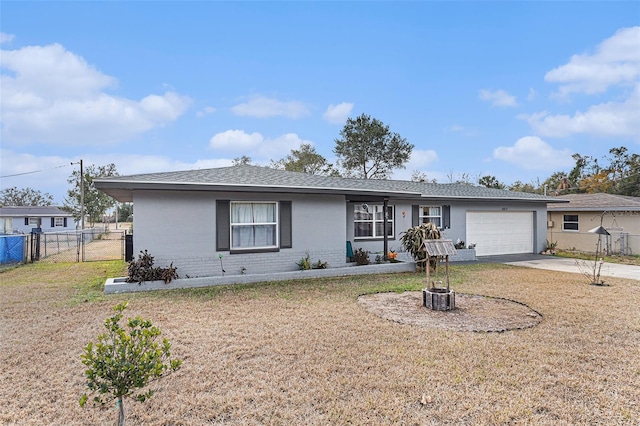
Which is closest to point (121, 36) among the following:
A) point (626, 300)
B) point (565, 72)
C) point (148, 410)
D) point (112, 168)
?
point (148, 410)

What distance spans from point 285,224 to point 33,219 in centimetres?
3888

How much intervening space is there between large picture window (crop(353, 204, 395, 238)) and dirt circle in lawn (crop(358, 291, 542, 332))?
5493 mm

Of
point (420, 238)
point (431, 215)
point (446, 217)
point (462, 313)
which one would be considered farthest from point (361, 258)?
point (446, 217)

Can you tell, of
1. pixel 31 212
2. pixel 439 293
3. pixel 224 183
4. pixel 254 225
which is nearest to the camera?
pixel 439 293

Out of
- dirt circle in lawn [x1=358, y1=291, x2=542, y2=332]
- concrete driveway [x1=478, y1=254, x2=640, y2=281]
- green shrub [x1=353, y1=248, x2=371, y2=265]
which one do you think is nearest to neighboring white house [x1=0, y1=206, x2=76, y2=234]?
green shrub [x1=353, y1=248, x2=371, y2=265]

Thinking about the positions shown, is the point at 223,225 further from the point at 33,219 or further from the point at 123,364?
the point at 33,219

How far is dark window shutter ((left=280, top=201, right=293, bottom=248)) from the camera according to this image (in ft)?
33.2

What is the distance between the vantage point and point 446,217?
588 inches

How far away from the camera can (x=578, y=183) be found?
35344mm

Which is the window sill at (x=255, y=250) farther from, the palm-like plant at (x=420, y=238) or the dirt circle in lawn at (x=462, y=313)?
the palm-like plant at (x=420, y=238)

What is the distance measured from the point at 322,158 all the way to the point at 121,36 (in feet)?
70.5

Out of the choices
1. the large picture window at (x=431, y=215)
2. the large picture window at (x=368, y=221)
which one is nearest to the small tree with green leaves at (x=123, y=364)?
the large picture window at (x=368, y=221)

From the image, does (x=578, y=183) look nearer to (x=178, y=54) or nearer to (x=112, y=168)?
(x=178, y=54)

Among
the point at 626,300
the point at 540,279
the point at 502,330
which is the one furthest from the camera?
the point at 540,279
